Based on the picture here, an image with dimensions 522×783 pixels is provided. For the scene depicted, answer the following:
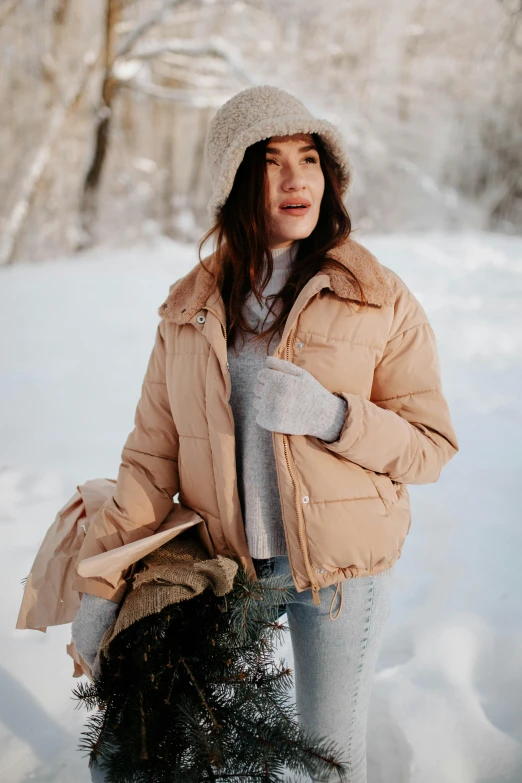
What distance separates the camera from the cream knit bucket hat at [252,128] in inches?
48.6

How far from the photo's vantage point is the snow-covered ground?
5.83 ft

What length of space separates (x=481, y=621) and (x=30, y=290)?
4.44 meters

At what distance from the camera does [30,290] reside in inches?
192

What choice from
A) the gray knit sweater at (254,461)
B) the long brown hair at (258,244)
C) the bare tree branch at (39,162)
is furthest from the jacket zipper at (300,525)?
the bare tree branch at (39,162)

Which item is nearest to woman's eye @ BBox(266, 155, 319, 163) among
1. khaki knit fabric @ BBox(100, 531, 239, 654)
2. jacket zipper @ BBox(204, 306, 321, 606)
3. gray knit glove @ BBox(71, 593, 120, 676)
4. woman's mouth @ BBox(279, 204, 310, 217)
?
woman's mouth @ BBox(279, 204, 310, 217)

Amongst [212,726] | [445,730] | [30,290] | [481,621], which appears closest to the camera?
[212,726]

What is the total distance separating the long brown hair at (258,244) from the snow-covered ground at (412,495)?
50.4 inches

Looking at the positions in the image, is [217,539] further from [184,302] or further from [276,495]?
[184,302]

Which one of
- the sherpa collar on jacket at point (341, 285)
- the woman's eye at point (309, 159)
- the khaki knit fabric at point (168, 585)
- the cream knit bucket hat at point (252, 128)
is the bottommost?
the khaki knit fabric at point (168, 585)

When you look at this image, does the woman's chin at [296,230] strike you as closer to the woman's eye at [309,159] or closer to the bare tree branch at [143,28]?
the woman's eye at [309,159]

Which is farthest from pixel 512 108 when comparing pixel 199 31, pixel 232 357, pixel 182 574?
pixel 182 574

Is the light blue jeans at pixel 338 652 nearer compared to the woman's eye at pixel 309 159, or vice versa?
the light blue jeans at pixel 338 652

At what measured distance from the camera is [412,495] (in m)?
2.88

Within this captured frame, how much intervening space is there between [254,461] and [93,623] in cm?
50
